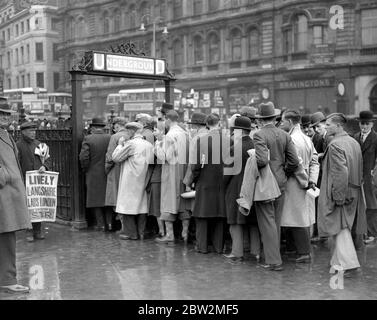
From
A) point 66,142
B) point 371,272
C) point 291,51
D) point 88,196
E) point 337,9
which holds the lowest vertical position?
point 371,272

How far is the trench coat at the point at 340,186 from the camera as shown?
249 inches

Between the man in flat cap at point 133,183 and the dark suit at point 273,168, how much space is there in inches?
95.1

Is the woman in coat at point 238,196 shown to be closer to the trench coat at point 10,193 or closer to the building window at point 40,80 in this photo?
the trench coat at point 10,193

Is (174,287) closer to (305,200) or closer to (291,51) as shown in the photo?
(305,200)

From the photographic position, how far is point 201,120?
799 centimetres

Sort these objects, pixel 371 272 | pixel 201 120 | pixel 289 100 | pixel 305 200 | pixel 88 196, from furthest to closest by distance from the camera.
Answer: pixel 289 100 → pixel 88 196 → pixel 201 120 → pixel 305 200 → pixel 371 272

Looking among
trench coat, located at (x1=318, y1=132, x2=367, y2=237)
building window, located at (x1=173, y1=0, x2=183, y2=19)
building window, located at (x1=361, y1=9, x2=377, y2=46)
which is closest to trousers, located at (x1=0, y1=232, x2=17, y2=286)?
trench coat, located at (x1=318, y1=132, x2=367, y2=237)

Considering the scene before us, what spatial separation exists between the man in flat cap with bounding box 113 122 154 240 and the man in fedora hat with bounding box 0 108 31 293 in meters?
2.86

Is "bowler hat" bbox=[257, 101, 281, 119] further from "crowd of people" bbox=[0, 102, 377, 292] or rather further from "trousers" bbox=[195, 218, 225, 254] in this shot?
"trousers" bbox=[195, 218, 225, 254]

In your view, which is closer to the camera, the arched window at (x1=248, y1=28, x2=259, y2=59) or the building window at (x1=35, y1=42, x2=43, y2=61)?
the arched window at (x1=248, y1=28, x2=259, y2=59)

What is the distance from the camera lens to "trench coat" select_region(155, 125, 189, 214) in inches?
324

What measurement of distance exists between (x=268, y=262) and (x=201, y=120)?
2.40 meters

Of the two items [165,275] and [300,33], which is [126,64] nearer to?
[165,275]

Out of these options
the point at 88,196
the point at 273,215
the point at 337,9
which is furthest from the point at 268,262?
the point at 337,9
